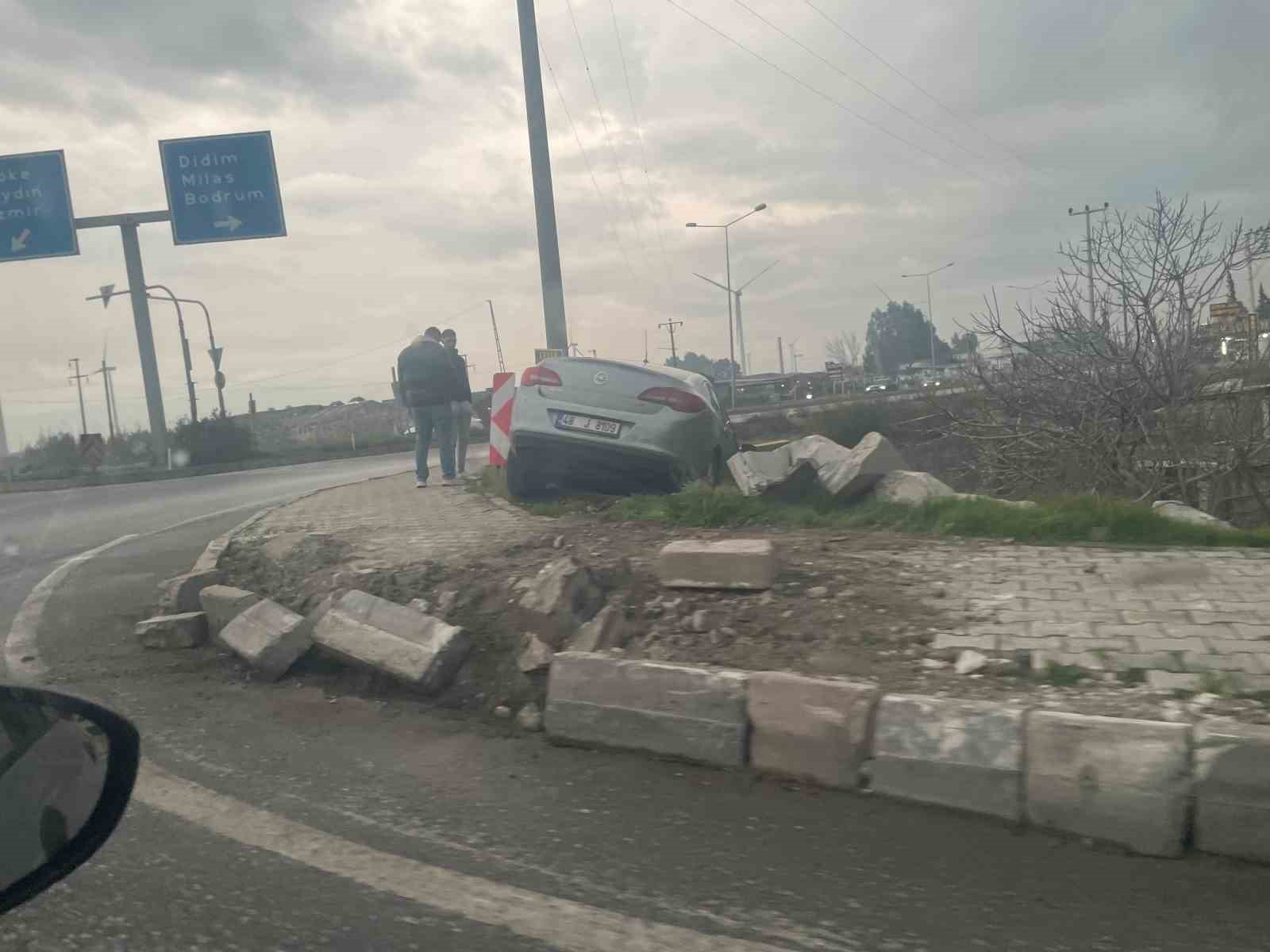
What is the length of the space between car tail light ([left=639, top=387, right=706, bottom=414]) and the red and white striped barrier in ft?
6.32

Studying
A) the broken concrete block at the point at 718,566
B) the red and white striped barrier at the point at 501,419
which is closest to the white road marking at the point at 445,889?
the broken concrete block at the point at 718,566

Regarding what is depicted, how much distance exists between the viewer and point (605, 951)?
2602mm

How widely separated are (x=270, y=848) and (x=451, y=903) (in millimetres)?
720

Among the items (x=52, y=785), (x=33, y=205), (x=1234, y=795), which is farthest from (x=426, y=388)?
(x=33, y=205)

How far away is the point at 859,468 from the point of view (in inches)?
311

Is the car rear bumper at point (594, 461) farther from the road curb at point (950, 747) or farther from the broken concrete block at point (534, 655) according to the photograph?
the road curb at point (950, 747)

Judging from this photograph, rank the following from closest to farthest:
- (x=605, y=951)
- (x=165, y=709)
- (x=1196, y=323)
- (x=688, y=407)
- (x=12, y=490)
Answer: (x=605, y=951)
(x=165, y=709)
(x=688, y=407)
(x=1196, y=323)
(x=12, y=490)

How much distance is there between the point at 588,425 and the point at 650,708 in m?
4.63

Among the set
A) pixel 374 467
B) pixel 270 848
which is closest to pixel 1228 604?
pixel 270 848

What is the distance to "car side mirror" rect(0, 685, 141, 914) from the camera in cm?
175

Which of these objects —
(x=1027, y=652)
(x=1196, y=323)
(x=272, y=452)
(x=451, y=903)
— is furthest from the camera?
(x=272, y=452)

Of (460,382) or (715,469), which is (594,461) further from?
(460,382)

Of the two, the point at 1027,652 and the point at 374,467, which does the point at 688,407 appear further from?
the point at 374,467

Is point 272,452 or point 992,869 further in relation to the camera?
point 272,452
